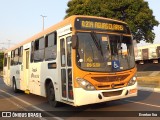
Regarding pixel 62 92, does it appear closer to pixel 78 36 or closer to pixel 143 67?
pixel 78 36

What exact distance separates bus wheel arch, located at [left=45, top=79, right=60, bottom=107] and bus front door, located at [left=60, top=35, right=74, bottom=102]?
1.17m

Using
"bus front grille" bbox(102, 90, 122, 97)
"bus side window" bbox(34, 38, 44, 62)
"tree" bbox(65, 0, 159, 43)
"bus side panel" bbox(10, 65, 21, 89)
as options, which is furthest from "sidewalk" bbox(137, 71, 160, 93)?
"tree" bbox(65, 0, 159, 43)

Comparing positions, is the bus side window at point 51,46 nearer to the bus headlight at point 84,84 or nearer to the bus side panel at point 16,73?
the bus headlight at point 84,84

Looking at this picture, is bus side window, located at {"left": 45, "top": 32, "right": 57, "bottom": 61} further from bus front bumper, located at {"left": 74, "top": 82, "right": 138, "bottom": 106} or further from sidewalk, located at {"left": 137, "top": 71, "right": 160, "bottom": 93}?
sidewalk, located at {"left": 137, "top": 71, "right": 160, "bottom": 93}

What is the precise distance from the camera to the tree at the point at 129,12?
33.2m

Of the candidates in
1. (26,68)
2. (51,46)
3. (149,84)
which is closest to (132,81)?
(51,46)

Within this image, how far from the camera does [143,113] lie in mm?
9344

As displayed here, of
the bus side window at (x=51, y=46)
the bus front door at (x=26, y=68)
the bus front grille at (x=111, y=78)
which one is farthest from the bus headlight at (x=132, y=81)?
the bus front door at (x=26, y=68)

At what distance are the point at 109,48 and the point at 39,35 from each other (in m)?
4.30

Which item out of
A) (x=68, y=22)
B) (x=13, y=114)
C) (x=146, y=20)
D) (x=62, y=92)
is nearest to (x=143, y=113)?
(x=62, y=92)

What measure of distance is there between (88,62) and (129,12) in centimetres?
2532

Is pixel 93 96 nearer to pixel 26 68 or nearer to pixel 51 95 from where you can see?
pixel 51 95

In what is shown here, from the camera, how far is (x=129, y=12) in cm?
3350

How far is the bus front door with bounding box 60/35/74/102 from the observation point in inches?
377
